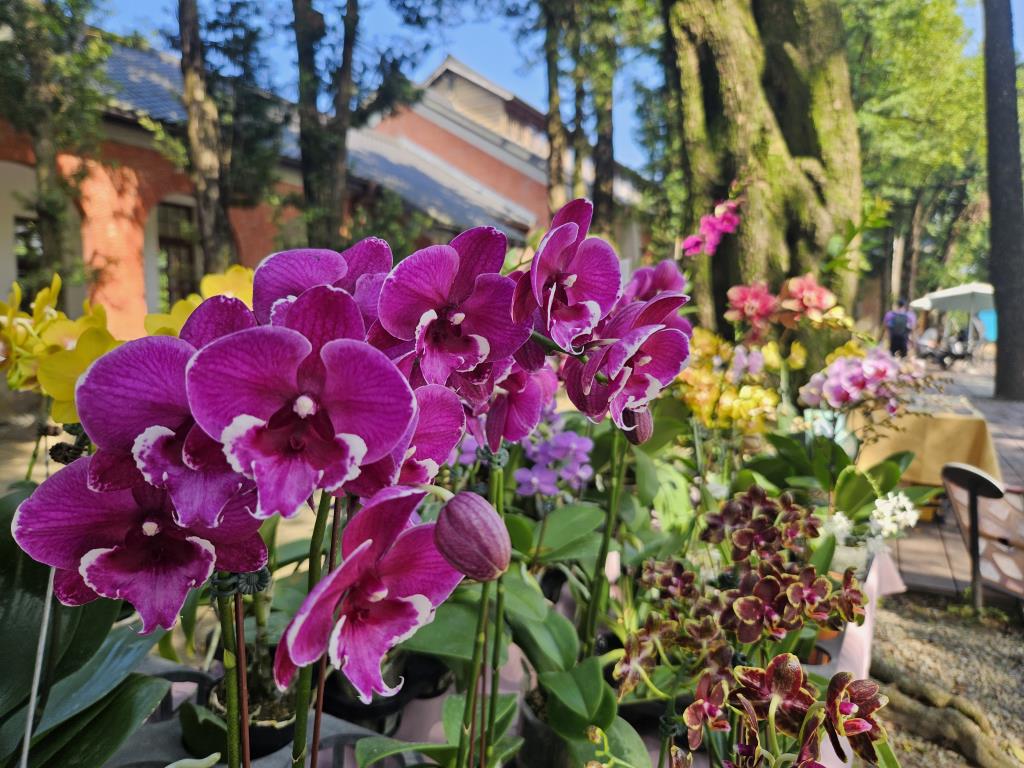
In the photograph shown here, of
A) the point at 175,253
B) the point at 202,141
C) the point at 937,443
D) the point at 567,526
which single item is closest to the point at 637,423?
the point at 567,526

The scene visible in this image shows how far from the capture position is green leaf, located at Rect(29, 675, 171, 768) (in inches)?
20.9

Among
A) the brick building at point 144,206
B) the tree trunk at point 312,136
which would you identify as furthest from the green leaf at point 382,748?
the tree trunk at point 312,136

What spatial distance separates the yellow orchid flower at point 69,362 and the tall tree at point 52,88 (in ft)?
19.4

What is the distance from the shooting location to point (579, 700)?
2.49 feet

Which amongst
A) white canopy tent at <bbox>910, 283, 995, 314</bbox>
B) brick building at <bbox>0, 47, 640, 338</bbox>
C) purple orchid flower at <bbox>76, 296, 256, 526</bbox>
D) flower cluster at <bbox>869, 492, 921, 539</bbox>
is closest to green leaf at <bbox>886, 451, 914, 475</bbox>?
flower cluster at <bbox>869, 492, 921, 539</bbox>

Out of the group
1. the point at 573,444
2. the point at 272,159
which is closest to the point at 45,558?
the point at 573,444

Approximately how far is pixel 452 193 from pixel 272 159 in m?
5.41

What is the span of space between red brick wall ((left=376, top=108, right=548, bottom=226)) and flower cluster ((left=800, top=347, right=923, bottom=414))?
11650 mm

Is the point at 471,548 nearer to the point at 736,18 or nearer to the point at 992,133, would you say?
the point at 736,18

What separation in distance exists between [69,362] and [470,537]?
36 cm

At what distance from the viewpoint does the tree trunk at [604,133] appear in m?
8.91

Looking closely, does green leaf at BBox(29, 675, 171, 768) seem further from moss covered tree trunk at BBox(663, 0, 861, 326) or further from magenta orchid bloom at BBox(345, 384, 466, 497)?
moss covered tree trunk at BBox(663, 0, 861, 326)

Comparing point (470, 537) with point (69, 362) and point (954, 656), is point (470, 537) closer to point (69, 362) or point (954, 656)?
point (69, 362)

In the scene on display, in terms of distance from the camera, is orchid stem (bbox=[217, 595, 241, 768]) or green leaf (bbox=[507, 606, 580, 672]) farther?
green leaf (bbox=[507, 606, 580, 672])
